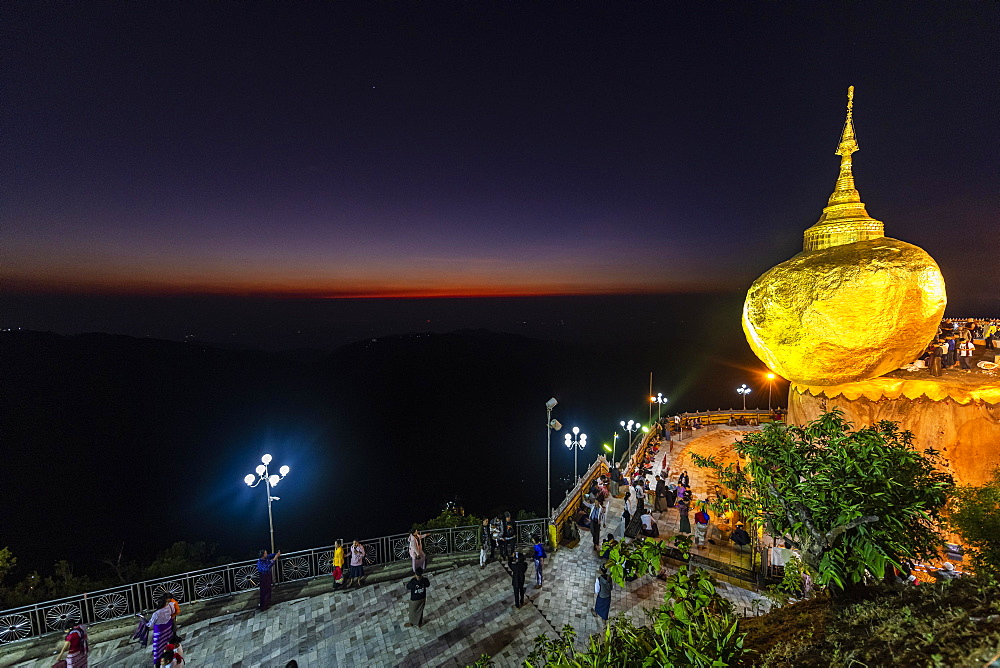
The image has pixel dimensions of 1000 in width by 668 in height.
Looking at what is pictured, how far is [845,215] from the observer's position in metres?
12.3

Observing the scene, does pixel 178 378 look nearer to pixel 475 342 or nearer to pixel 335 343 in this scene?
pixel 335 343

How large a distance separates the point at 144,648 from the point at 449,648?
580 cm

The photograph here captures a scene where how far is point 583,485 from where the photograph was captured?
48.5 feet

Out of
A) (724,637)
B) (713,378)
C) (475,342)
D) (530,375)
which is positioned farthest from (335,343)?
(724,637)

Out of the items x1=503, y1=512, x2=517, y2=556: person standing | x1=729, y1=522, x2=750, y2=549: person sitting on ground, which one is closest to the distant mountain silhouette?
x1=503, y1=512, x2=517, y2=556: person standing

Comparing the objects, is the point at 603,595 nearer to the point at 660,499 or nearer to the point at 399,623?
the point at 399,623

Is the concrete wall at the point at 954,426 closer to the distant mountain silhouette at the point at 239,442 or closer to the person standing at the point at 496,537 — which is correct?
the person standing at the point at 496,537

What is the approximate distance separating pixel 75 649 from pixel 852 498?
10941mm

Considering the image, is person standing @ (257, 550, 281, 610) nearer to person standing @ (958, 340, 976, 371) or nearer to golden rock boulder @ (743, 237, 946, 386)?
golden rock boulder @ (743, 237, 946, 386)

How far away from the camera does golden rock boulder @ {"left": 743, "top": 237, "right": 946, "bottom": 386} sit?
9945mm

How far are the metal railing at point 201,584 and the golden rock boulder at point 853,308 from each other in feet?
29.2

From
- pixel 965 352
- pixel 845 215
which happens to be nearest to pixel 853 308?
pixel 845 215

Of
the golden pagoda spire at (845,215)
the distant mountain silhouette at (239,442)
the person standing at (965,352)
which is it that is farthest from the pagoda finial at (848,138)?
the distant mountain silhouette at (239,442)

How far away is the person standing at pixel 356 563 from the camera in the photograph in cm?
960
